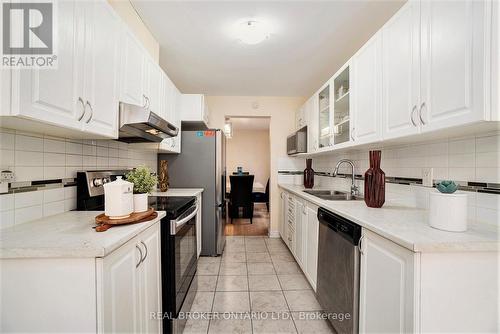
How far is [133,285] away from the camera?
107cm

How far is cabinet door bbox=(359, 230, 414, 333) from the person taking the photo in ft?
3.08

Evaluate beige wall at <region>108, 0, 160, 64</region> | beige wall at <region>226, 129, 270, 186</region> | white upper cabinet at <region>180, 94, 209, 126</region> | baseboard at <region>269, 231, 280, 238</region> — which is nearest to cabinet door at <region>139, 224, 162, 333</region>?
beige wall at <region>108, 0, 160, 64</region>

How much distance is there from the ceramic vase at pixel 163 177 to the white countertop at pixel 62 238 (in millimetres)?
1437

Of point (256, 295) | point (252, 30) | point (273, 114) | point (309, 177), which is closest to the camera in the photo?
point (252, 30)

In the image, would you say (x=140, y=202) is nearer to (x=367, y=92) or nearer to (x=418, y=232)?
(x=418, y=232)

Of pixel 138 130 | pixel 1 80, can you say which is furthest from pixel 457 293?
pixel 138 130

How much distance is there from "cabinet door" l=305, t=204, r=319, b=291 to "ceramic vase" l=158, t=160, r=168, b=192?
66.6 inches

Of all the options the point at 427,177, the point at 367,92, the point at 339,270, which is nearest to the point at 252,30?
the point at 367,92

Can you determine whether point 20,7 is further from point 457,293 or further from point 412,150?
point 412,150

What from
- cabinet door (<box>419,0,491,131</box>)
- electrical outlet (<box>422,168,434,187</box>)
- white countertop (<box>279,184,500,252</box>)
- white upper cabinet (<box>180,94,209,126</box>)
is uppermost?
white upper cabinet (<box>180,94,209,126</box>)

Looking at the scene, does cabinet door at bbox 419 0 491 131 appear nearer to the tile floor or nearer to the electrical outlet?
the electrical outlet

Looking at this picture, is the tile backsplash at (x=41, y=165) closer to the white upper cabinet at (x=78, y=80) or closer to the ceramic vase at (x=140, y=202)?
the white upper cabinet at (x=78, y=80)

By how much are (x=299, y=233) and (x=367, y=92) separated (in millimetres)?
1573

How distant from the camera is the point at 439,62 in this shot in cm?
108
